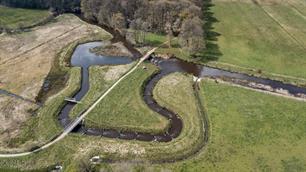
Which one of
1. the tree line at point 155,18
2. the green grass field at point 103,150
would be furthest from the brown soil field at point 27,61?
the tree line at point 155,18

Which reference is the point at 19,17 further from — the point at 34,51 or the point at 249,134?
the point at 249,134

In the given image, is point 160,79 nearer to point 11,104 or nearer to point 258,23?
point 11,104

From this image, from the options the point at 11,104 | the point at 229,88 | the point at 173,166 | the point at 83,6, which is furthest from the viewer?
the point at 83,6

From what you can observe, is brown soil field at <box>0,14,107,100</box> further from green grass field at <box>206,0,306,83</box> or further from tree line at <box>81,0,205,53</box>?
green grass field at <box>206,0,306,83</box>

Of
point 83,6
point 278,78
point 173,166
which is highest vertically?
point 83,6

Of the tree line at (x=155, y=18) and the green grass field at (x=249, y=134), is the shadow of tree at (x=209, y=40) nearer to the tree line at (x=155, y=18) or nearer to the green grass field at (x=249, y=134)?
the tree line at (x=155, y=18)

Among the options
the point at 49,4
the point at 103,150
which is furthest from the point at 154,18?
the point at 103,150

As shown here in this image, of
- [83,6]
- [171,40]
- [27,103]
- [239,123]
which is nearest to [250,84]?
[239,123]
